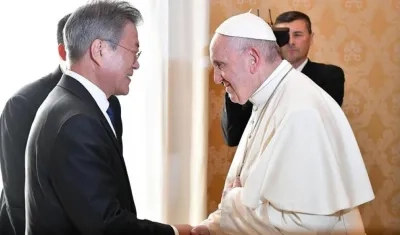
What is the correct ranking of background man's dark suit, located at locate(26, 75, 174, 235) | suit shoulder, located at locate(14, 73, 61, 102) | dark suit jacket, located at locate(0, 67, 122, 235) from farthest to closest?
1. suit shoulder, located at locate(14, 73, 61, 102)
2. dark suit jacket, located at locate(0, 67, 122, 235)
3. background man's dark suit, located at locate(26, 75, 174, 235)

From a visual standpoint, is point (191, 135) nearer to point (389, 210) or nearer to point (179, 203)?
point (179, 203)

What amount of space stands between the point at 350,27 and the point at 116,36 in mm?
1917

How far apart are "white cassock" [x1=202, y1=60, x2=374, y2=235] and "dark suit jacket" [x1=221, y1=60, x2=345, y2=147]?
68 centimetres

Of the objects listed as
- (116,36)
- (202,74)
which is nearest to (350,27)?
(202,74)

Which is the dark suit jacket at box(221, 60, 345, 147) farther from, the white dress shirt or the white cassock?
the white dress shirt

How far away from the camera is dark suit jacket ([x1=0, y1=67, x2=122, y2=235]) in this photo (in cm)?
184

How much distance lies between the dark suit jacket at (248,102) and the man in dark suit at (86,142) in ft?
2.92

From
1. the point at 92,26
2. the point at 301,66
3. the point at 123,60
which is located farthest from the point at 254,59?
the point at 301,66

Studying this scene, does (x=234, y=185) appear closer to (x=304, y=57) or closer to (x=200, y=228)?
(x=200, y=228)

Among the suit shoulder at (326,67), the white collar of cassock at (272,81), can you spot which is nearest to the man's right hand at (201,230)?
the white collar of cassock at (272,81)

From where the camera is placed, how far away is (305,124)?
5.27ft

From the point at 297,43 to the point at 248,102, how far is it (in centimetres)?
50

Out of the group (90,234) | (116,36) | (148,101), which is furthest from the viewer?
(148,101)

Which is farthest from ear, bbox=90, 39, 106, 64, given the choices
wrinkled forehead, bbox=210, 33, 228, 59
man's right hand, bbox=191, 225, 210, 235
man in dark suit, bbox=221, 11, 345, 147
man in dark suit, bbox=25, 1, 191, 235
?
man in dark suit, bbox=221, 11, 345, 147
